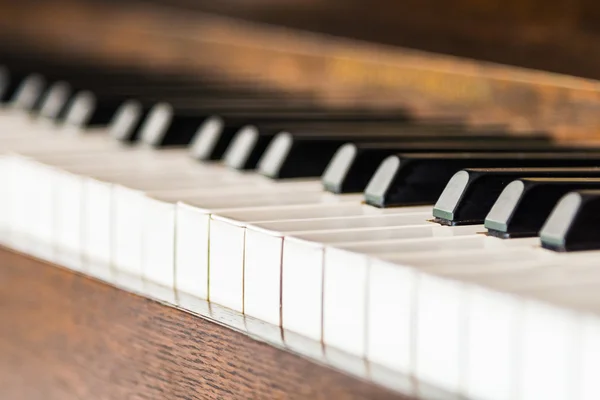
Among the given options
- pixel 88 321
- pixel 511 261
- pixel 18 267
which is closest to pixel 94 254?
pixel 88 321

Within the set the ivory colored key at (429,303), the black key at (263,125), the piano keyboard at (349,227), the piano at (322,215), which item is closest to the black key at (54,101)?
the piano at (322,215)

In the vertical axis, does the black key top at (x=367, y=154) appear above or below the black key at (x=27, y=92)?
above

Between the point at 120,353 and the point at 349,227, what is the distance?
31cm

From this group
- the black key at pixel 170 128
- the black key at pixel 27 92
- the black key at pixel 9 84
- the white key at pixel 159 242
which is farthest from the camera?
the black key at pixel 9 84

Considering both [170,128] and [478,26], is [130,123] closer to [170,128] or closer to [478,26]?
[170,128]

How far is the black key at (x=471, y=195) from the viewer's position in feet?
2.73

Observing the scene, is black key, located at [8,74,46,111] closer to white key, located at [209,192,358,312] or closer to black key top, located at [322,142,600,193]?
black key top, located at [322,142,600,193]

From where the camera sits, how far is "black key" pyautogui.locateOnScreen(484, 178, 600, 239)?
2.55 ft

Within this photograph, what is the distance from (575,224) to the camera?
0.72m

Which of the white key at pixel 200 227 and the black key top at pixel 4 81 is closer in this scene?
the white key at pixel 200 227

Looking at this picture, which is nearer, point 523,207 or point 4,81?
point 523,207

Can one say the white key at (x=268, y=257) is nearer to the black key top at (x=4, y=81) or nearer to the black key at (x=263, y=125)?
the black key at (x=263, y=125)

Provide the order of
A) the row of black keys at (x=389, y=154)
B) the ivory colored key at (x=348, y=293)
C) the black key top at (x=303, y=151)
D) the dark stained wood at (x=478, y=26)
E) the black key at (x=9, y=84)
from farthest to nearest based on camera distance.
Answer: the black key at (x=9, y=84), the dark stained wood at (x=478, y=26), the black key top at (x=303, y=151), the row of black keys at (x=389, y=154), the ivory colored key at (x=348, y=293)

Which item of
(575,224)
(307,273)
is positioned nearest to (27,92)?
(307,273)
